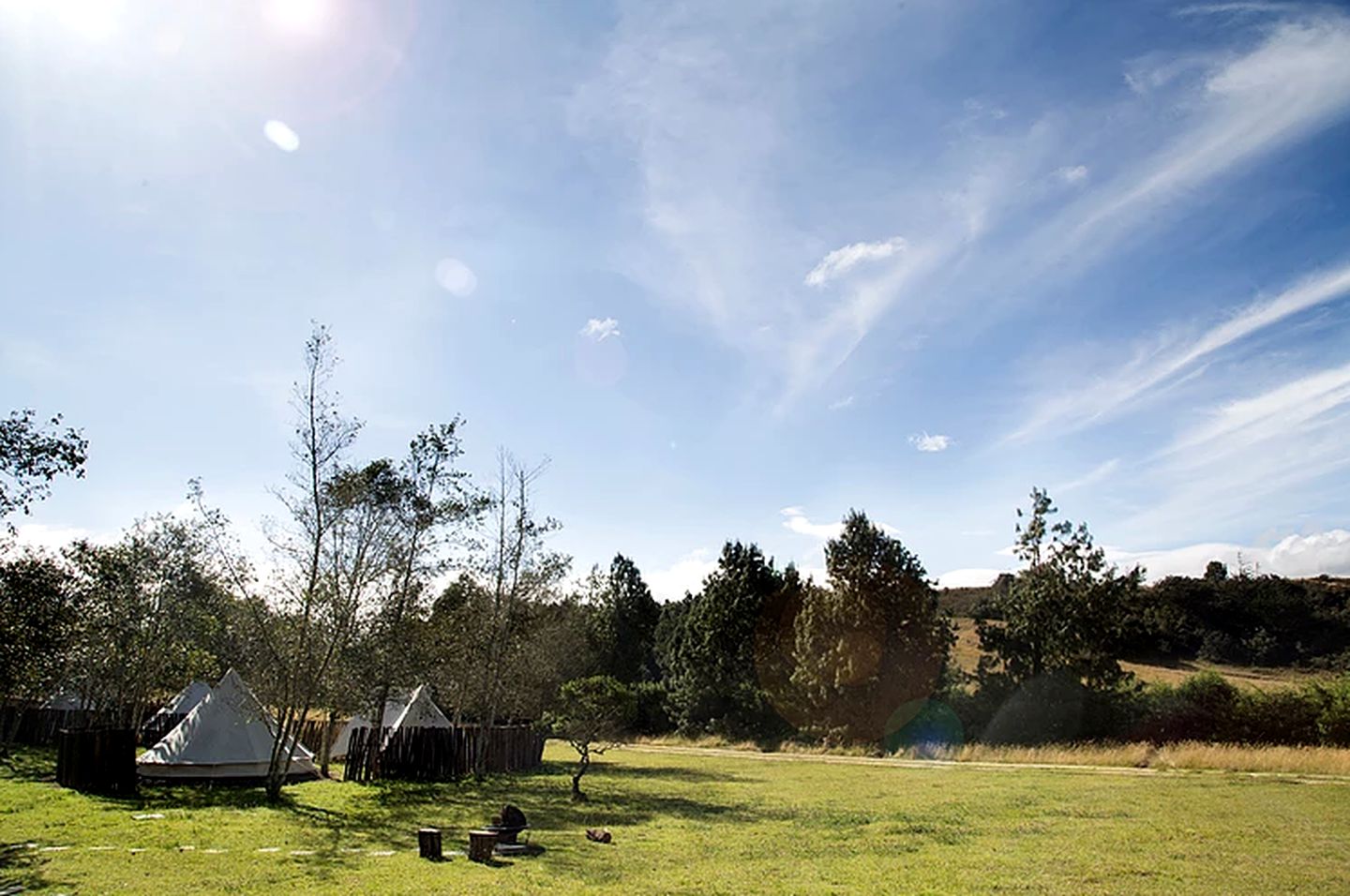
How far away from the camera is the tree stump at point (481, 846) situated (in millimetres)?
11242

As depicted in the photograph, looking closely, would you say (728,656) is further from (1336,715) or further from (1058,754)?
(1336,715)

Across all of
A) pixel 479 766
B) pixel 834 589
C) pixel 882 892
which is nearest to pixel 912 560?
pixel 834 589

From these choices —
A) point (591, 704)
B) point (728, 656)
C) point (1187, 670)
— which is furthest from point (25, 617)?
point (1187, 670)

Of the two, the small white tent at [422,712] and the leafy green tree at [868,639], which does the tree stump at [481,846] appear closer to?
the small white tent at [422,712]

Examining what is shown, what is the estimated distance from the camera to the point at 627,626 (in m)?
62.4

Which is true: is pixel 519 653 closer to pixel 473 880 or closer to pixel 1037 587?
pixel 473 880

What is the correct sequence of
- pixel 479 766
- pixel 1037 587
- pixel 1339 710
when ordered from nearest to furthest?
pixel 479 766, pixel 1339 710, pixel 1037 587

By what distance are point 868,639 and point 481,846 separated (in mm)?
29737

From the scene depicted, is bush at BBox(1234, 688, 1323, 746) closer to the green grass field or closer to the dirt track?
the dirt track

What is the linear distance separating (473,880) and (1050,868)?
7.56 meters

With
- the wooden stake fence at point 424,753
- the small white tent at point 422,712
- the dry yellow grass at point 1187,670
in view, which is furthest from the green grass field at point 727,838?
the dry yellow grass at point 1187,670

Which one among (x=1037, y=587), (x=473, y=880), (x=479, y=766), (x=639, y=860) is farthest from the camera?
(x=1037, y=587)

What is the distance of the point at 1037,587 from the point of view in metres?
35.8

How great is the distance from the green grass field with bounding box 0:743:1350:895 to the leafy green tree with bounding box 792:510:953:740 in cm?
1543
